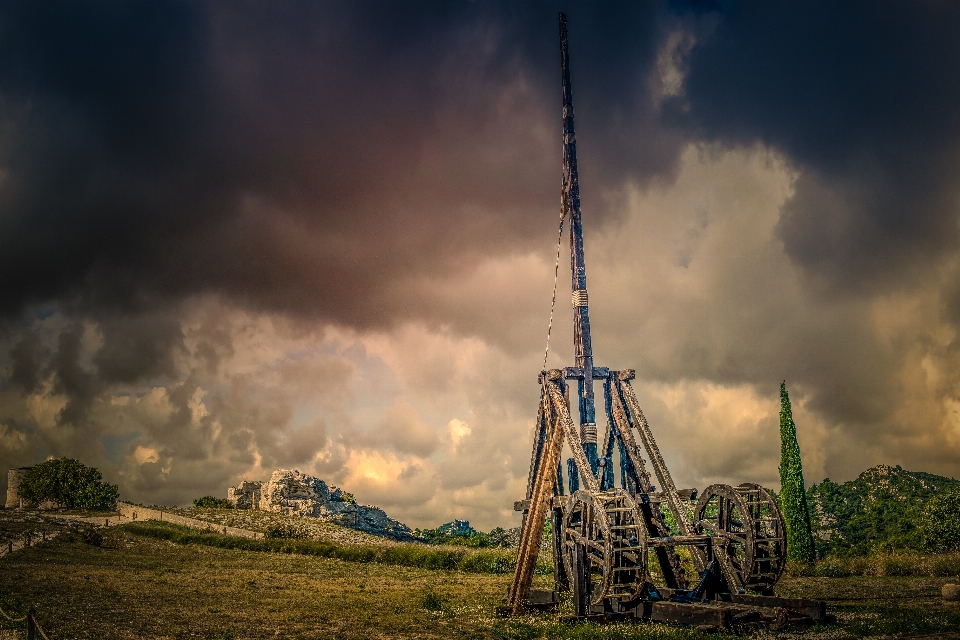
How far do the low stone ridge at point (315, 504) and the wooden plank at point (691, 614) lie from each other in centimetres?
5754

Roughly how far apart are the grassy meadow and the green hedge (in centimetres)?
11

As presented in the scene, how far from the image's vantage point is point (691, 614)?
12.4m

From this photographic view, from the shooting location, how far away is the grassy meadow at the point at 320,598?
14141mm

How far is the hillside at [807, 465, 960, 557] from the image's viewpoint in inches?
2290

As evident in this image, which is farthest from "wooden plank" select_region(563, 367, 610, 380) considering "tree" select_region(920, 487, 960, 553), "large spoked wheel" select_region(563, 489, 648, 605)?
"tree" select_region(920, 487, 960, 553)

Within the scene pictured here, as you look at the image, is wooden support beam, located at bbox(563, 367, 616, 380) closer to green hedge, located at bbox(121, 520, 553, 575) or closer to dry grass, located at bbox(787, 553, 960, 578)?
dry grass, located at bbox(787, 553, 960, 578)

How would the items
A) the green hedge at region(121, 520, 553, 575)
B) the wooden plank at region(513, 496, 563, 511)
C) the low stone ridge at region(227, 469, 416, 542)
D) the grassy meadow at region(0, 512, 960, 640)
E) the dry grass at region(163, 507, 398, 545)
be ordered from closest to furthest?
the grassy meadow at region(0, 512, 960, 640)
the wooden plank at region(513, 496, 563, 511)
the green hedge at region(121, 520, 553, 575)
the dry grass at region(163, 507, 398, 545)
the low stone ridge at region(227, 469, 416, 542)

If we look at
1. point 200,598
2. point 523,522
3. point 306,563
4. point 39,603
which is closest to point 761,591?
point 523,522

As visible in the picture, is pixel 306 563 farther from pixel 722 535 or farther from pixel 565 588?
pixel 722 535

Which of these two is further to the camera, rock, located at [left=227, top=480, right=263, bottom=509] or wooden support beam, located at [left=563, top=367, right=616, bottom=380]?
rock, located at [left=227, top=480, right=263, bottom=509]

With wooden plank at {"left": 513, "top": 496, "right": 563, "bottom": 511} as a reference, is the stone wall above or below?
below

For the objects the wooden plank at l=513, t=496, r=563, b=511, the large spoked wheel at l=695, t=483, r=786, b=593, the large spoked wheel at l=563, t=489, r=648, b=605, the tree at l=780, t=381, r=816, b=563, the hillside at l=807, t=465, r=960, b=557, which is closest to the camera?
the large spoked wheel at l=563, t=489, r=648, b=605

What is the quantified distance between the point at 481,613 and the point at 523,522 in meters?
2.71

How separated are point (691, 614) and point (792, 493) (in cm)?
3080
